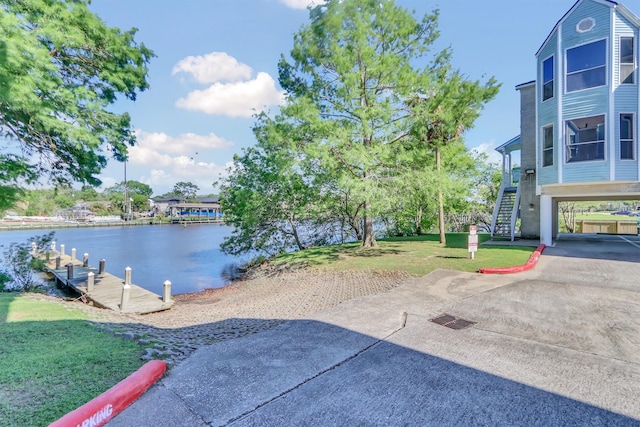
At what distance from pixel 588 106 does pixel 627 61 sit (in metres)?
1.88

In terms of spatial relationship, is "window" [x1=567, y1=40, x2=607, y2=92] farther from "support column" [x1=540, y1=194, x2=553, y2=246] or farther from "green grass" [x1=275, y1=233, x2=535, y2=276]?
"green grass" [x1=275, y1=233, x2=535, y2=276]

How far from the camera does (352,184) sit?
10375 mm

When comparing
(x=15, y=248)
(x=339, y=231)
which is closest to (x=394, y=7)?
(x=339, y=231)

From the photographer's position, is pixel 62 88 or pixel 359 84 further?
pixel 359 84

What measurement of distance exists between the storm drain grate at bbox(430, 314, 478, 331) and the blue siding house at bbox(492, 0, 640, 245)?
10.6 meters

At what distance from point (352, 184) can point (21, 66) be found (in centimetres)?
852

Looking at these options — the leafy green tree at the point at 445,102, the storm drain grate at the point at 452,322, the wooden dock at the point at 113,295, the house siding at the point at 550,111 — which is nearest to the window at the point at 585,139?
the house siding at the point at 550,111

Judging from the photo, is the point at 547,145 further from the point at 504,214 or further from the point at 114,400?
the point at 114,400

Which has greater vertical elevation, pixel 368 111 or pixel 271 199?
pixel 368 111

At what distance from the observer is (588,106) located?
11.9 m

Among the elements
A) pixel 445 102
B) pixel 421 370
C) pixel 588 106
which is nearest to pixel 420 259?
pixel 445 102

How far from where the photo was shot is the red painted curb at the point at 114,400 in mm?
Answer: 2456

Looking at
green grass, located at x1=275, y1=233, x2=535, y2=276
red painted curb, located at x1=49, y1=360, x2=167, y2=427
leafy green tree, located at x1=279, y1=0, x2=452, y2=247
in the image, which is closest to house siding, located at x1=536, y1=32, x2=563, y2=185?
green grass, located at x1=275, y1=233, x2=535, y2=276

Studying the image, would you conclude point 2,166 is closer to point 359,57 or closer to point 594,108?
point 359,57
